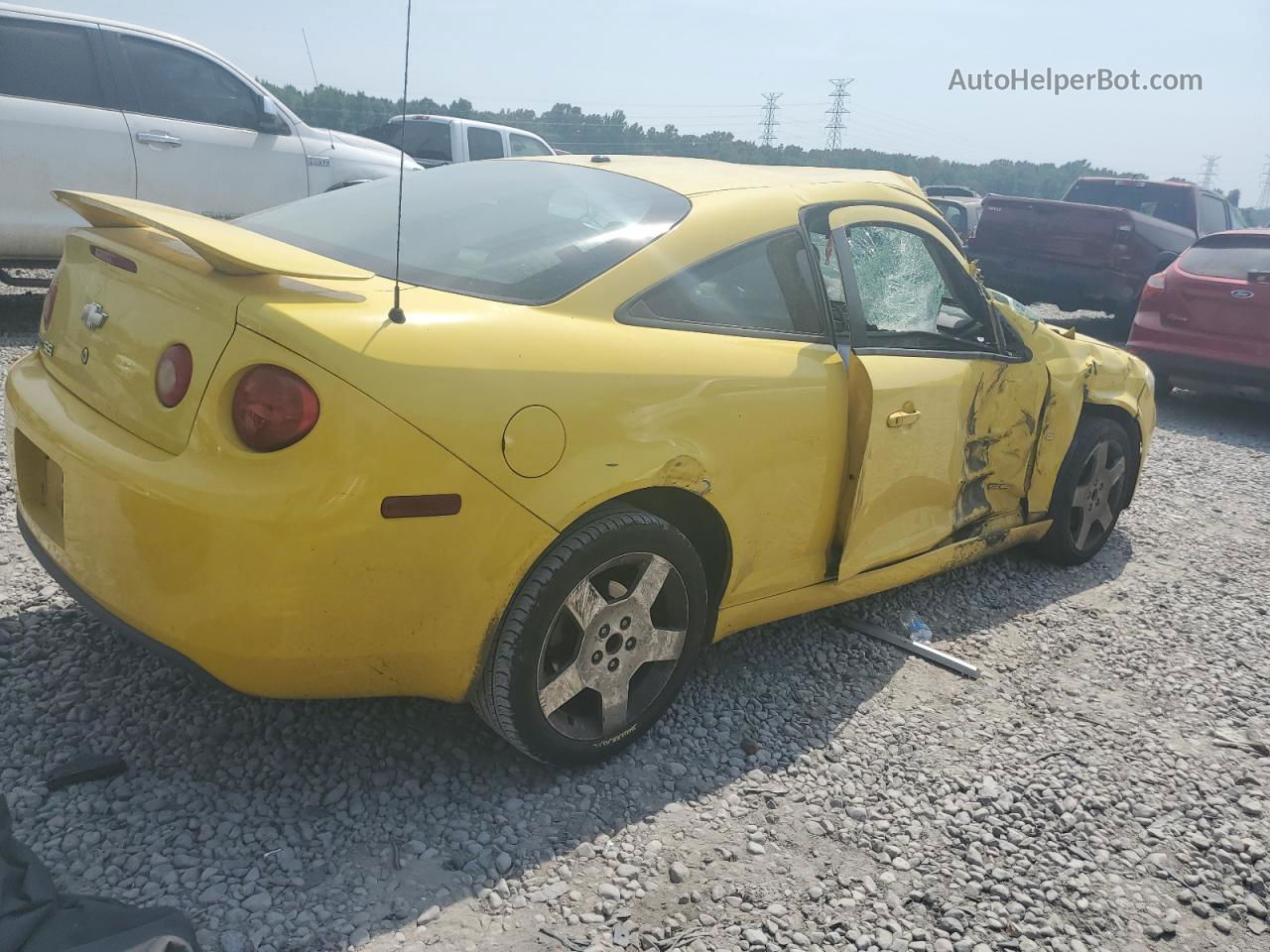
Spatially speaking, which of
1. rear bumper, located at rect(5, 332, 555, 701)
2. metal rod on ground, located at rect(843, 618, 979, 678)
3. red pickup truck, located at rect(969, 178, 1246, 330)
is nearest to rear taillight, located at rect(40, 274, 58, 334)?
rear bumper, located at rect(5, 332, 555, 701)

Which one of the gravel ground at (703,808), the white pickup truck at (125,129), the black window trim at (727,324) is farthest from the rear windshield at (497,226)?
the white pickup truck at (125,129)

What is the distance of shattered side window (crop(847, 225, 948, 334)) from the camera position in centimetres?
332

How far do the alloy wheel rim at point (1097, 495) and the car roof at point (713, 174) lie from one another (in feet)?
4.92

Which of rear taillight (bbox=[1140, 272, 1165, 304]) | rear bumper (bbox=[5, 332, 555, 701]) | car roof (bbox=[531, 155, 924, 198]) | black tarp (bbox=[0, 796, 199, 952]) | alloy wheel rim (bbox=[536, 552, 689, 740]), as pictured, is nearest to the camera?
black tarp (bbox=[0, 796, 199, 952])

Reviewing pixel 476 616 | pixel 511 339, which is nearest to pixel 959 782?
pixel 476 616

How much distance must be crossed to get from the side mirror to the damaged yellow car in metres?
4.61

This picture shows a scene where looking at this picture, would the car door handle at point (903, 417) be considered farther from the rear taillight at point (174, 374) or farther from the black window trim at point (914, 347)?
the rear taillight at point (174, 374)

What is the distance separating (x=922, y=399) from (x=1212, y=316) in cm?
628

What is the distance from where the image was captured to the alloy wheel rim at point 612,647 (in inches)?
101

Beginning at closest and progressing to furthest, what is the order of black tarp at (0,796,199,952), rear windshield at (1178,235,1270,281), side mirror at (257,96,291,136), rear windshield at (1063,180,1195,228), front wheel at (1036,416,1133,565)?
black tarp at (0,796,199,952)
front wheel at (1036,416,1133,565)
side mirror at (257,96,291,136)
rear windshield at (1178,235,1270,281)
rear windshield at (1063,180,1195,228)

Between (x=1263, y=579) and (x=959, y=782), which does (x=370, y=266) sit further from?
(x=1263, y=579)

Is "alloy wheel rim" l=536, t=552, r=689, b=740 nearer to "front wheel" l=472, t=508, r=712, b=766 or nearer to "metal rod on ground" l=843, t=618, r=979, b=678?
"front wheel" l=472, t=508, r=712, b=766

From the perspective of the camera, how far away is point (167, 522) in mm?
2131

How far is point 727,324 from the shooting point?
2873 millimetres
